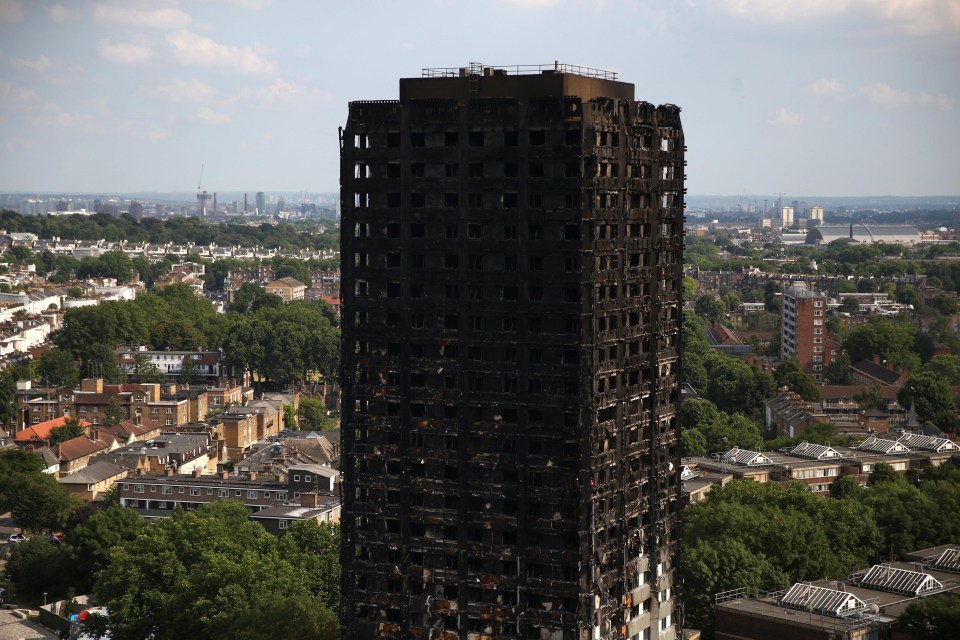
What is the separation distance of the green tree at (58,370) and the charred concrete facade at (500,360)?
99.5 m

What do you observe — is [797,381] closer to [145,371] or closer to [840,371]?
[840,371]

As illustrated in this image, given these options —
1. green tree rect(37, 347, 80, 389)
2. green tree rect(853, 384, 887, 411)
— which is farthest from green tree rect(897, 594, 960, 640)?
green tree rect(37, 347, 80, 389)

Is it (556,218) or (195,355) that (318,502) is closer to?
(556,218)

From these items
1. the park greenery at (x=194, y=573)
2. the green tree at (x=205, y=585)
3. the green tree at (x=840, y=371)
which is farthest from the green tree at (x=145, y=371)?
the green tree at (x=205, y=585)

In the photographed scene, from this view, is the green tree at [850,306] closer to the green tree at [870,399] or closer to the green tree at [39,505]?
the green tree at [870,399]

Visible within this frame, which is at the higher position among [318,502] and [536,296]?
[536,296]

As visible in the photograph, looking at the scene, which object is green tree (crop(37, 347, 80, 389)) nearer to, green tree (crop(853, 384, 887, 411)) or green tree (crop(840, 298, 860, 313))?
green tree (crop(853, 384, 887, 411))

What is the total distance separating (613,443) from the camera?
49.1 meters

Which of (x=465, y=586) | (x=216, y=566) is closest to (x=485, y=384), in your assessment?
(x=465, y=586)

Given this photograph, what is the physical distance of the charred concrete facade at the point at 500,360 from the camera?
47.6 metres

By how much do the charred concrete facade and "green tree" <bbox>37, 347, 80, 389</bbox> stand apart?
9951 centimetres

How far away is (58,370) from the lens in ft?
478

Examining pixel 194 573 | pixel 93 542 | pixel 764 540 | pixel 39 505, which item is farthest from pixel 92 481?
pixel 764 540

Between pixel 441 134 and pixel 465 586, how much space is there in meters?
13.8
